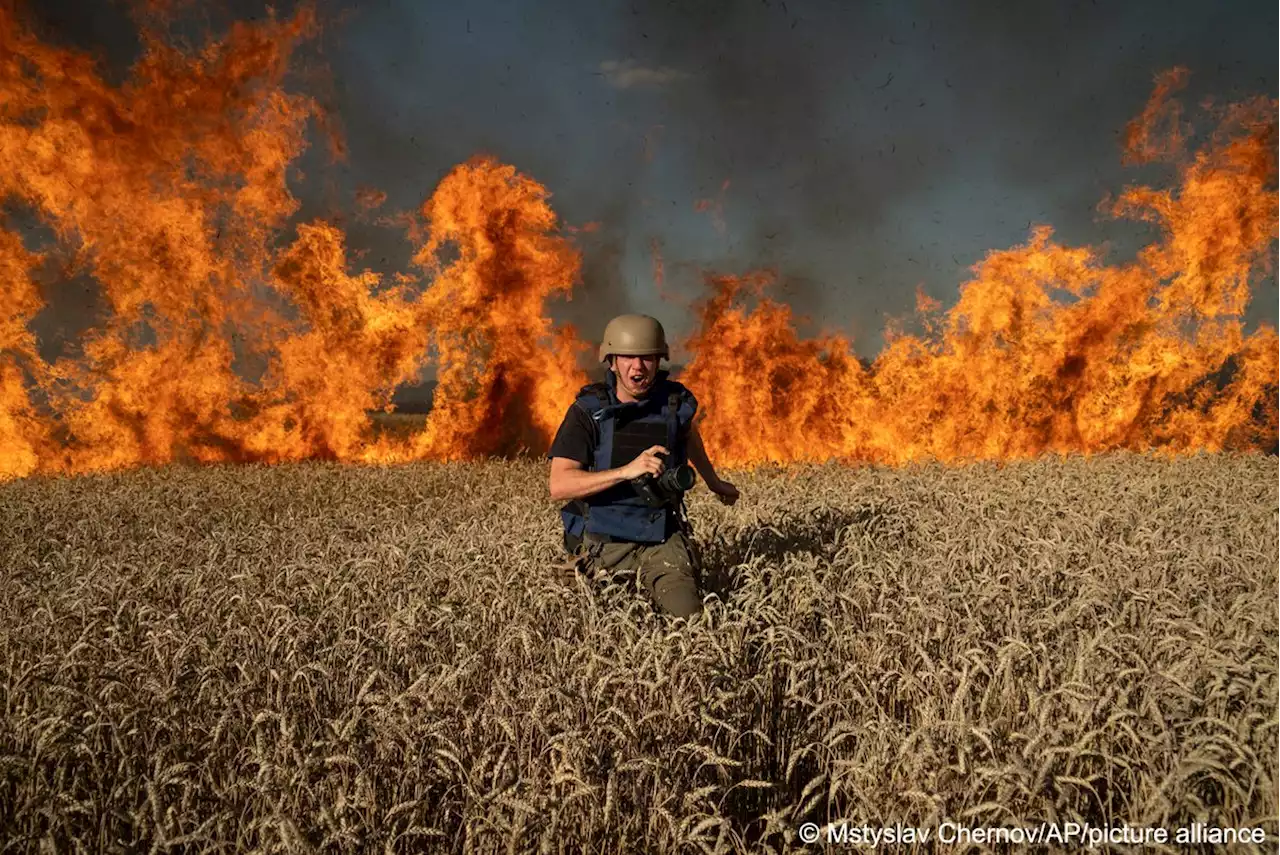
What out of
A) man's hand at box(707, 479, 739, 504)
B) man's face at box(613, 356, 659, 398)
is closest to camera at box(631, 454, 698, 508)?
man's hand at box(707, 479, 739, 504)

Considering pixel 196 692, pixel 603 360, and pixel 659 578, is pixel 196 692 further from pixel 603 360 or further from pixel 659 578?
pixel 603 360

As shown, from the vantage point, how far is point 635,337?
5.43m

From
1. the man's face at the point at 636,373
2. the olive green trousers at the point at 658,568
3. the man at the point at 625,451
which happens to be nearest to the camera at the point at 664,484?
the man at the point at 625,451

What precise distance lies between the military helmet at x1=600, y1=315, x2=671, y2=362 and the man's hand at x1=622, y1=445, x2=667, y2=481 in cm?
80

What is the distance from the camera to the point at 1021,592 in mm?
5340

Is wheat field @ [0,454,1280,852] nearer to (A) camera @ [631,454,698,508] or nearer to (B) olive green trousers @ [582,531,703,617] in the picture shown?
(B) olive green trousers @ [582,531,703,617]

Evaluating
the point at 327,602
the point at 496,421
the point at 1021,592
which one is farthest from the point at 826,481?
the point at 496,421

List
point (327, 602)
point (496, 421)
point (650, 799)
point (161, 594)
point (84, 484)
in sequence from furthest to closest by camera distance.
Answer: point (496, 421) < point (84, 484) < point (161, 594) < point (327, 602) < point (650, 799)

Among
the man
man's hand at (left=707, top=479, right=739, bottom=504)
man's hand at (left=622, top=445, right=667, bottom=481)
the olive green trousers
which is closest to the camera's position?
man's hand at (left=622, top=445, right=667, bottom=481)

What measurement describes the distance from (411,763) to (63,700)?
184 centimetres

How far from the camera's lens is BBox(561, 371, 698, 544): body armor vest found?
549 cm

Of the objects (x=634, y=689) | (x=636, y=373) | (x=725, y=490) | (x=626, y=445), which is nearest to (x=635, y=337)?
(x=636, y=373)

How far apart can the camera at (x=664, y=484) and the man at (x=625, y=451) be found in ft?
0.15

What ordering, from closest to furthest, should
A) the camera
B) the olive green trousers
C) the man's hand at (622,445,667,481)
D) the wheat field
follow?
the wheat field < the man's hand at (622,445,667,481) < the olive green trousers < the camera
